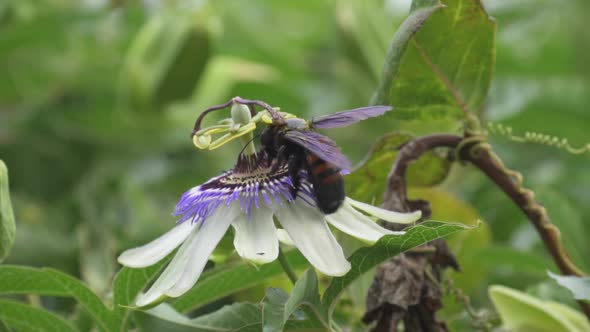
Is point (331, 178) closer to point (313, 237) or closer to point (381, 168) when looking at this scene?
point (313, 237)

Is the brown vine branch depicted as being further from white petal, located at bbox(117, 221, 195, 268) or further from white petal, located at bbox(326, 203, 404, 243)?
white petal, located at bbox(117, 221, 195, 268)

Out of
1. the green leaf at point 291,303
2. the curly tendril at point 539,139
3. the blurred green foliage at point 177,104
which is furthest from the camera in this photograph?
the blurred green foliage at point 177,104

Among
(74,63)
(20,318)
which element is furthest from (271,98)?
(20,318)

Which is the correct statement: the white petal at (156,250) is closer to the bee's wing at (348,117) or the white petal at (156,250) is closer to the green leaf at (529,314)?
the bee's wing at (348,117)

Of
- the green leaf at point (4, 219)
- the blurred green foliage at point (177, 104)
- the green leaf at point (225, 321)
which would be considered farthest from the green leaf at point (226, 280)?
the blurred green foliage at point (177, 104)

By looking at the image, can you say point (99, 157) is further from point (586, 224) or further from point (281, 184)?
point (281, 184)

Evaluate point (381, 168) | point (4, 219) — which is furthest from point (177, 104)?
point (4, 219)
